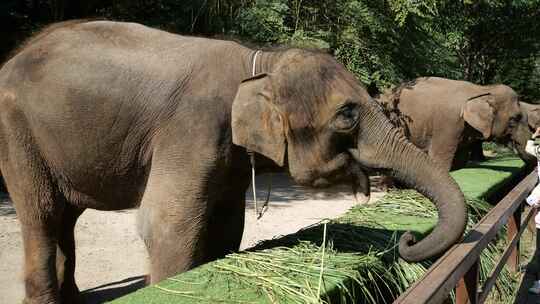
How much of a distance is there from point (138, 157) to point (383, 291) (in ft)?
5.31

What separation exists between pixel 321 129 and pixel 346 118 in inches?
5.4

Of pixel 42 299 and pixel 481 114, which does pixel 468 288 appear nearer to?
pixel 42 299

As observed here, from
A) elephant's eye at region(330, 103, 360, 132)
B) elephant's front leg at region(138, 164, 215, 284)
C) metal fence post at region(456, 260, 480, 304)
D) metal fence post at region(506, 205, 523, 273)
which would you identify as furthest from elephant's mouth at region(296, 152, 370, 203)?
metal fence post at region(506, 205, 523, 273)

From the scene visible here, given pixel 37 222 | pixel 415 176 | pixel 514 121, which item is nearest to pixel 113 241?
pixel 37 222

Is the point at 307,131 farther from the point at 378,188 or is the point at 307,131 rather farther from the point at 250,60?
the point at 378,188

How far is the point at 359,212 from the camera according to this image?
4637 mm

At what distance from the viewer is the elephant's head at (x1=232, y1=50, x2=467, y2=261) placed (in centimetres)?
289

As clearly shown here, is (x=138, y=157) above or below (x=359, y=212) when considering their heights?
above

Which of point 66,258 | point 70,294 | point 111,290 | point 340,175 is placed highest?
point 340,175

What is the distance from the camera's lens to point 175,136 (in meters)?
3.03

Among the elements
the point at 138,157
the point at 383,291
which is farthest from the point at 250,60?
the point at 383,291

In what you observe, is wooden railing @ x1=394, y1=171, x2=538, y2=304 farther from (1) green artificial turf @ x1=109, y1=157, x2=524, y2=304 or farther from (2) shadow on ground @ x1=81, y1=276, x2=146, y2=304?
(2) shadow on ground @ x1=81, y1=276, x2=146, y2=304

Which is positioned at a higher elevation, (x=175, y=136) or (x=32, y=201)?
(x=175, y=136)

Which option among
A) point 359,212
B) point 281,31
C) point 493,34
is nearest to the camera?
point 359,212
